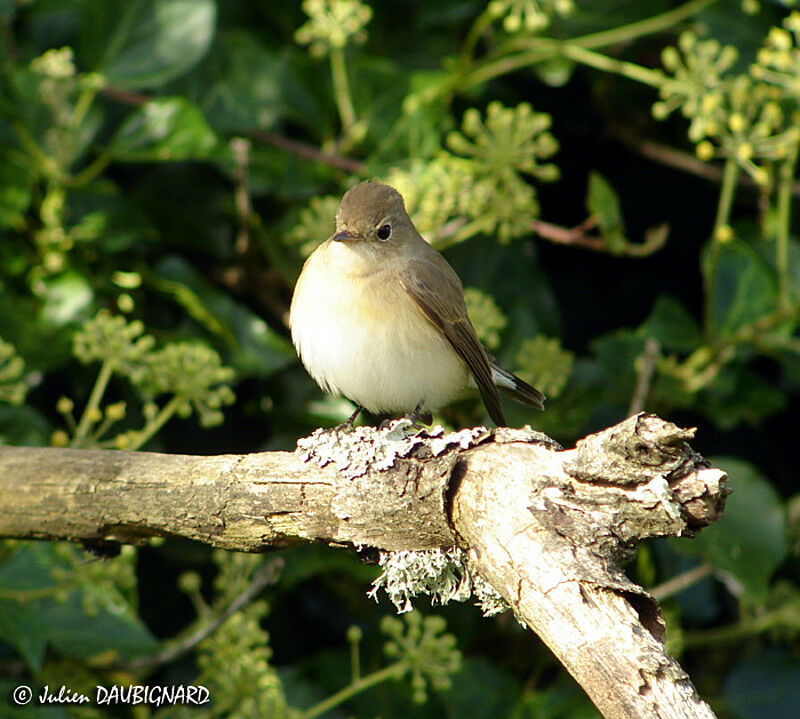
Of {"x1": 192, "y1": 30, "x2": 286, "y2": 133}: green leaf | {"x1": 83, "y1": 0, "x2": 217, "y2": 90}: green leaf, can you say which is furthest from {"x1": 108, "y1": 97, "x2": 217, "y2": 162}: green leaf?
{"x1": 192, "y1": 30, "x2": 286, "y2": 133}: green leaf

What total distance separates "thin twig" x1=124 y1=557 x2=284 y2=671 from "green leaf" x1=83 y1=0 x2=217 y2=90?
6.39 feet

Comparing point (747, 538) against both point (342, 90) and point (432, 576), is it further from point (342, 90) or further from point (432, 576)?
point (342, 90)

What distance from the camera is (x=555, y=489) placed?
210 centimetres

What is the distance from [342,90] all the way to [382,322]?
3.52ft

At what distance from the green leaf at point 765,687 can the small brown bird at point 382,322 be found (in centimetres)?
159

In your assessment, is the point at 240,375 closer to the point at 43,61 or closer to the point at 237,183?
the point at 237,183

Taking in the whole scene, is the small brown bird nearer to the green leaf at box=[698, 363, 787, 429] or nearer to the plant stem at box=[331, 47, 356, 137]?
the plant stem at box=[331, 47, 356, 137]

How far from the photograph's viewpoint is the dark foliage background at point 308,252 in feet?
11.8

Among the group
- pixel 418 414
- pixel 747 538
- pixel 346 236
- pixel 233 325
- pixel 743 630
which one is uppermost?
pixel 346 236

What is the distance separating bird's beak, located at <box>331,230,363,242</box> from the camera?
365cm

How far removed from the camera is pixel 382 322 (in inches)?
148

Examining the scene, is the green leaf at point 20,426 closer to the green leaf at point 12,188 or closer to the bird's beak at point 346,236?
the green leaf at point 12,188

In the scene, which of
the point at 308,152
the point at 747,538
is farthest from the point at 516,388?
the point at 308,152

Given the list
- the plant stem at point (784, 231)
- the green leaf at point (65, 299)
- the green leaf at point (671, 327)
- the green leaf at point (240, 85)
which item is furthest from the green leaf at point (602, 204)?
the green leaf at point (65, 299)
